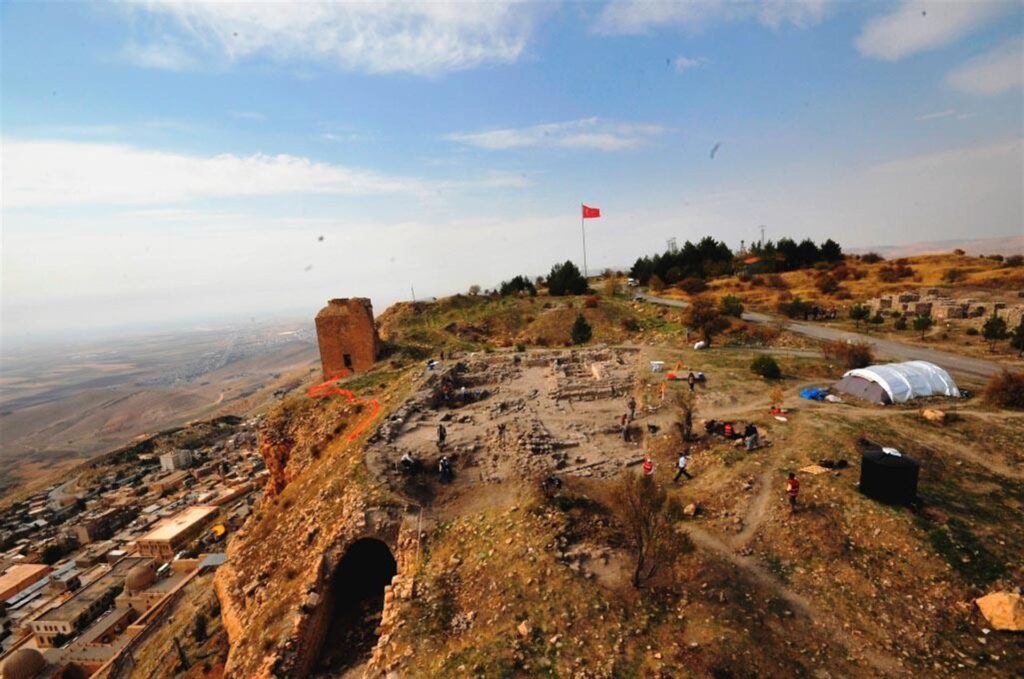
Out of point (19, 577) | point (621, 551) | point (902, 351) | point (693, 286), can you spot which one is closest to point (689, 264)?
point (693, 286)

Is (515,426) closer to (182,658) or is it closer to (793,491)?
(793,491)

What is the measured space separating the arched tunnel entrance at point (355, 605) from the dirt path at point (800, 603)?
910 cm

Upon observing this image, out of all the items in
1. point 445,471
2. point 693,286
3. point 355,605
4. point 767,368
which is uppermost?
point 693,286

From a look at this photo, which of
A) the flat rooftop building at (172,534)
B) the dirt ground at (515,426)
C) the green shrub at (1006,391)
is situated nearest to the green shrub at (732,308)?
the dirt ground at (515,426)

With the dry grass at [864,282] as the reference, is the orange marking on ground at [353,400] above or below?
below

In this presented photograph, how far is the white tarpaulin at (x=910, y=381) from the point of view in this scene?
17.9 metres

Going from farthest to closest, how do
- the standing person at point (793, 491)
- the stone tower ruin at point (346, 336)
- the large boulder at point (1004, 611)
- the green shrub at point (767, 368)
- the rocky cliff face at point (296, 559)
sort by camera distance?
the stone tower ruin at point (346, 336) → the green shrub at point (767, 368) → the standing person at point (793, 491) → the rocky cliff face at point (296, 559) → the large boulder at point (1004, 611)

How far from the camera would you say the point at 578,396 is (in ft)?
73.5

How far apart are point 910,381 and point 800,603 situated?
44.3ft

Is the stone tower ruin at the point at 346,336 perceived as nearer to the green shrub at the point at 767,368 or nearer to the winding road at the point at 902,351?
the green shrub at the point at 767,368

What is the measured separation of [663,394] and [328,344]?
24.2 meters

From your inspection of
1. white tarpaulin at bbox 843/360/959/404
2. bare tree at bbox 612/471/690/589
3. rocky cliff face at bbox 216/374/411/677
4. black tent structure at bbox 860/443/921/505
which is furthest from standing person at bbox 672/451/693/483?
white tarpaulin at bbox 843/360/959/404

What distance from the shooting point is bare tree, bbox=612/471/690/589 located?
9906 mm

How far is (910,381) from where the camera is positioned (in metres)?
18.2
